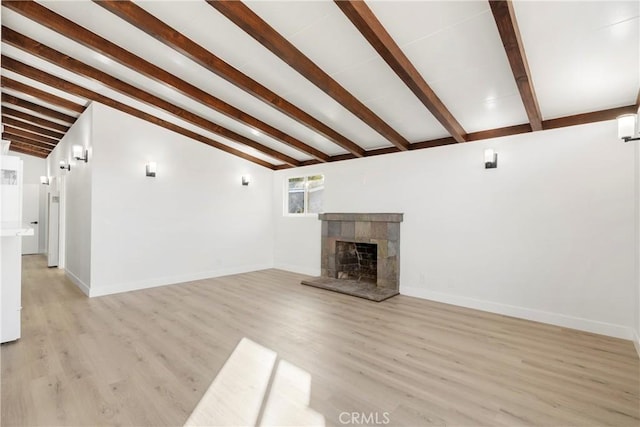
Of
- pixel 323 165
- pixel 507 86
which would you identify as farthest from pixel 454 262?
pixel 323 165

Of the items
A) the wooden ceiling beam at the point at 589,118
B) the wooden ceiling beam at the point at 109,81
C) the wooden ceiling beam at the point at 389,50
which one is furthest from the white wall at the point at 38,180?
the wooden ceiling beam at the point at 589,118

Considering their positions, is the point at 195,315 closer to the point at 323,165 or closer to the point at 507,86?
the point at 323,165

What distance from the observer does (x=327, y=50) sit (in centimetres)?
294

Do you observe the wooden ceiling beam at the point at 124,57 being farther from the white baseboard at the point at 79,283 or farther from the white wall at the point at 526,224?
the white baseboard at the point at 79,283

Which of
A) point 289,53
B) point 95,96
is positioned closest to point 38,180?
point 95,96

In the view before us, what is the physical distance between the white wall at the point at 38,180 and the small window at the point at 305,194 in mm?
8291

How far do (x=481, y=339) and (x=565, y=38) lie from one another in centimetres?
294

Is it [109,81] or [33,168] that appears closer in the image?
[109,81]

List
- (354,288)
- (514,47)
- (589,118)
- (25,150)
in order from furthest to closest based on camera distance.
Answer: (25,150), (354,288), (589,118), (514,47)

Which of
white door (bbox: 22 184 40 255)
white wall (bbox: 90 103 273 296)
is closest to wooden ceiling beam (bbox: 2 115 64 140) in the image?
white wall (bbox: 90 103 273 296)

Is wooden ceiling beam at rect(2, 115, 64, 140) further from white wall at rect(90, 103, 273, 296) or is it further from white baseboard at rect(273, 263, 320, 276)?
white baseboard at rect(273, 263, 320, 276)

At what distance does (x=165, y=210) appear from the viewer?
5.47 meters

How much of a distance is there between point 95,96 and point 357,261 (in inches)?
208

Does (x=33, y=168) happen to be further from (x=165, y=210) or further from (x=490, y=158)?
(x=490, y=158)
